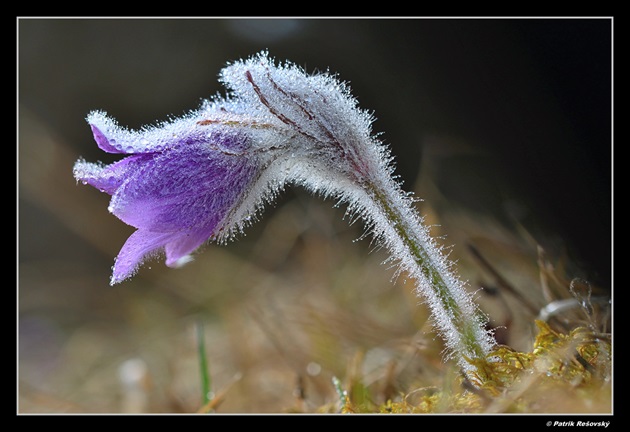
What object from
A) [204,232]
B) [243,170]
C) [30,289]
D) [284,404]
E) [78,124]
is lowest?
[284,404]

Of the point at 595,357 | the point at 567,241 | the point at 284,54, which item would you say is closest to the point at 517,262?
the point at 567,241

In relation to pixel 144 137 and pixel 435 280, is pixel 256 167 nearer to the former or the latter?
pixel 144 137

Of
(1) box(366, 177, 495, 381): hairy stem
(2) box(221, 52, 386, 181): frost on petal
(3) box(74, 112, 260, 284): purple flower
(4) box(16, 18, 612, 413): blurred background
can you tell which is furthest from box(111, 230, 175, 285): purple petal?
(4) box(16, 18, 612, 413): blurred background

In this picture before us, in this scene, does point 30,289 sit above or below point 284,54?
below

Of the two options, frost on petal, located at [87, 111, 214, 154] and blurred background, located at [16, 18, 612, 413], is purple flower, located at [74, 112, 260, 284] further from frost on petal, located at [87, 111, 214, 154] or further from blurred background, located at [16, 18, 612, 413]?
blurred background, located at [16, 18, 612, 413]

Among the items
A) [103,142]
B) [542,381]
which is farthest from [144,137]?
[542,381]
